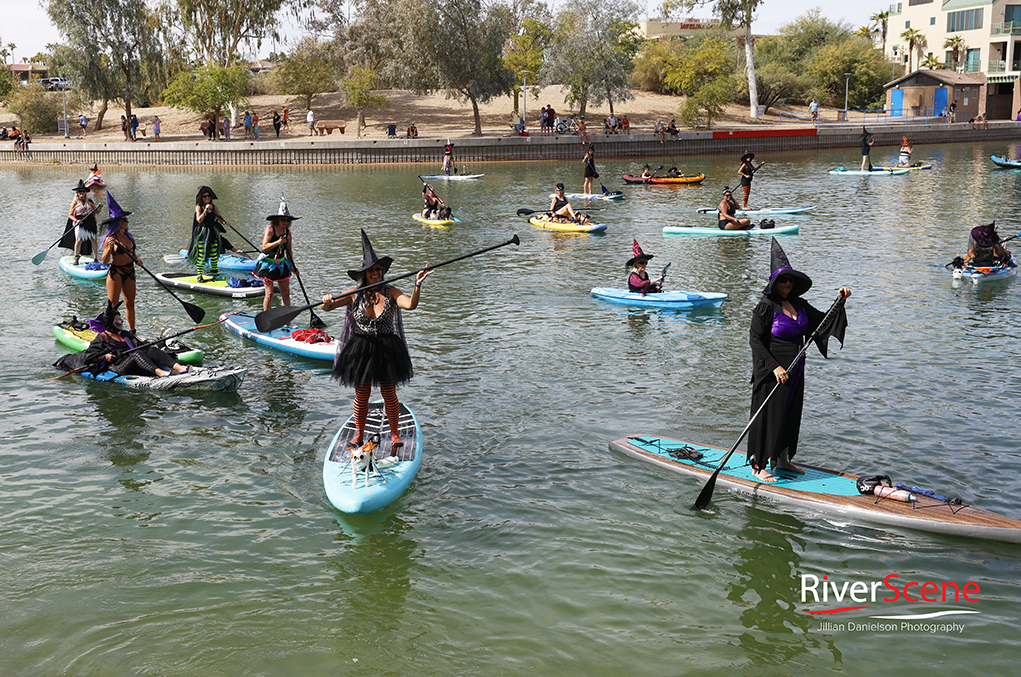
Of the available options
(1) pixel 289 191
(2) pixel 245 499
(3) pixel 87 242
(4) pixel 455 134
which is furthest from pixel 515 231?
(4) pixel 455 134

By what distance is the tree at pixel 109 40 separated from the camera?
56.1m

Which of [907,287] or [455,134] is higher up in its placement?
[455,134]

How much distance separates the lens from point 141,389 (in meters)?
Result: 12.1

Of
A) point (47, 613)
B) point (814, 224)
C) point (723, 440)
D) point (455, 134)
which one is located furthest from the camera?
point (455, 134)

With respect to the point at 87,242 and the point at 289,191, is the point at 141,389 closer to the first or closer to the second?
the point at 87,242

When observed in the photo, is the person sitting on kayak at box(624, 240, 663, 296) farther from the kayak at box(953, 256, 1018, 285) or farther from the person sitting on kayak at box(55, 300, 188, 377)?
the person sitting on kayak at box(55, 300, 188, 377)

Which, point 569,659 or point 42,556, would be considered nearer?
point 569,659

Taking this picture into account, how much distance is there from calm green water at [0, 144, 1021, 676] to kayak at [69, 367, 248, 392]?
21 cm

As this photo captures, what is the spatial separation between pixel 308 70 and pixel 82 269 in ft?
153

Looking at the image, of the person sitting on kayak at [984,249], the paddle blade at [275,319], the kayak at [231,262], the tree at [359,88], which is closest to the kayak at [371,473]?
the paddle blade at [275,319]

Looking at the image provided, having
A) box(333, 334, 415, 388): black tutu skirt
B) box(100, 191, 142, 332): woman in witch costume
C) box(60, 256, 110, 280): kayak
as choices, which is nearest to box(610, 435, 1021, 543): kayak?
box(333, 334, 415, 388): black tutu skirt

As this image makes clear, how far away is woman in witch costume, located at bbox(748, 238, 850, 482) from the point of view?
8.10 metres

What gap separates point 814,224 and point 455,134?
112 feet

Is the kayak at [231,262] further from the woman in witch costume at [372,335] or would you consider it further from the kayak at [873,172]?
the kayak at [873,172]
